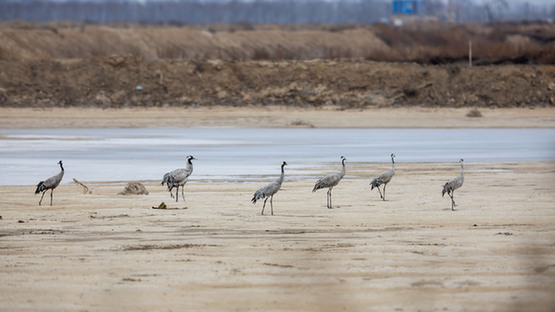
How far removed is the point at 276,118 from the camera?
143ft

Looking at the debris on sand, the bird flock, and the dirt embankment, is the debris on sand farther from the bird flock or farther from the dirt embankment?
the dirt embankment

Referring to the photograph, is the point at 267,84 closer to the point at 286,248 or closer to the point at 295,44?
the point at 295,44

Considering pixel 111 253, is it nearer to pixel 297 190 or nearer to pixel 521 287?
pixel 521 287

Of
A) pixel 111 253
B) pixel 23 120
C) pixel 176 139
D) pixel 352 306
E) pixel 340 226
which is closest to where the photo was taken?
pixel 352 306

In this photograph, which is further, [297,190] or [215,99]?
[215,99]

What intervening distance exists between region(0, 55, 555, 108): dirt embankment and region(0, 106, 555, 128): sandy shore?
225 cm

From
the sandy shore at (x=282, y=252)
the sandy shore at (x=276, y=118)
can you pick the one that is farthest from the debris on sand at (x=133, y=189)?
the sandy shore at (x=276, y=118)

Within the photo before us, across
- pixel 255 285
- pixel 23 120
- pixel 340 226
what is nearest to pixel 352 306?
pixel 255 285

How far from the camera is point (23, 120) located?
42531 mm

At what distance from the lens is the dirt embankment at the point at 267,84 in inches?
1991

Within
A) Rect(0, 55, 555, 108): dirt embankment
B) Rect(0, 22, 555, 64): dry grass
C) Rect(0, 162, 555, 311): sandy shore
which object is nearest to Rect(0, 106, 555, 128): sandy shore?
Rect(0, 55, 555, 108): dirt embankment

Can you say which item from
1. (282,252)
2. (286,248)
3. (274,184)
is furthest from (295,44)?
(282,252)

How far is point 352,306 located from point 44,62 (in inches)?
1964

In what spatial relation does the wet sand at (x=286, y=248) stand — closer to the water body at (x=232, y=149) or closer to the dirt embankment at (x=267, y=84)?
the water body at (x=232, y=149)
